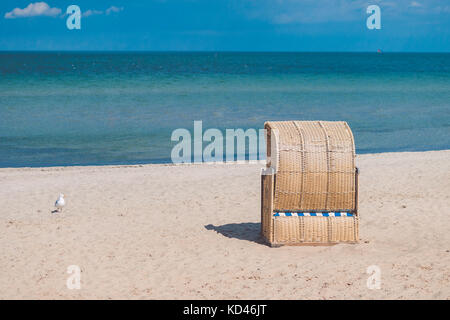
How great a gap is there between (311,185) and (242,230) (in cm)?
198

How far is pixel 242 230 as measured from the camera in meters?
10.3

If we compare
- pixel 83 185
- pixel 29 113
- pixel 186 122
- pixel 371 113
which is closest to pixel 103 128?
pixel 186 122

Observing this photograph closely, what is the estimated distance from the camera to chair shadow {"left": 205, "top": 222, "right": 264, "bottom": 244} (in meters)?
9.78

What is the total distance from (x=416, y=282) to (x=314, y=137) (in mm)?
2547

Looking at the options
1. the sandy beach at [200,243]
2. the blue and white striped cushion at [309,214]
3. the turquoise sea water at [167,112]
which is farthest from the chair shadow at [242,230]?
the turquoise sea water at [167,112]

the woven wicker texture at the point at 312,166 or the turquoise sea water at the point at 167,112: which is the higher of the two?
the turquoise sea water at the point at 167,112

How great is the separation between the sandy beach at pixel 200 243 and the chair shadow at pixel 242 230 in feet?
0.06

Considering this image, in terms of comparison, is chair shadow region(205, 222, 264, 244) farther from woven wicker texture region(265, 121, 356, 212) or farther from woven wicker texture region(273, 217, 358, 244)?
woven wicker texture region(265, 121, 356, 212)

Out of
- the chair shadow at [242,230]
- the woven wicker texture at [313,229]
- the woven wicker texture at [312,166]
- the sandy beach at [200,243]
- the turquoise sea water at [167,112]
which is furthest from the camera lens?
the turquoise sea water at [167,112]

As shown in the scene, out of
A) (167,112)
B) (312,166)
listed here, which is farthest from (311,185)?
(167,112)

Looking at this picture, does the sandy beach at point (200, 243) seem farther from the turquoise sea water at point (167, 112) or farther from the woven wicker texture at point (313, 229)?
the turquoise sea water at point (167, 112)

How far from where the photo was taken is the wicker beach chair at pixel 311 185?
8.75m

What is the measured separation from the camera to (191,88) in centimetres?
5212
